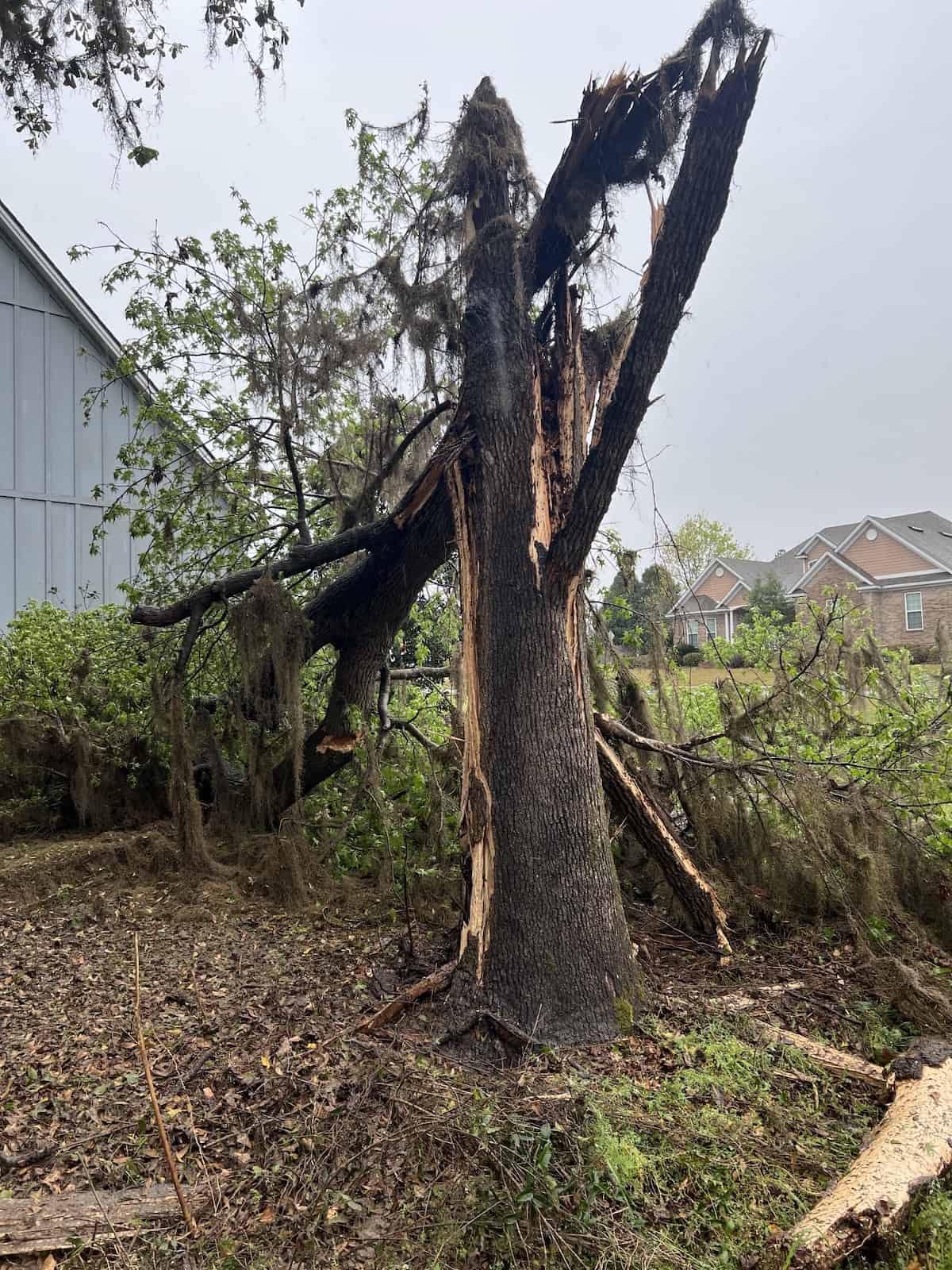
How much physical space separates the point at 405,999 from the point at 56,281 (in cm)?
1281

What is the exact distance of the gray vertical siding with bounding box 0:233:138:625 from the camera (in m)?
11.9

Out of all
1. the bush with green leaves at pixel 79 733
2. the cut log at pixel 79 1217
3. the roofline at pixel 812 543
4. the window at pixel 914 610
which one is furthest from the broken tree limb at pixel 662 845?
the roofline at pixel 812 543

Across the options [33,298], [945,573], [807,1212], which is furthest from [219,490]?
[945,573]

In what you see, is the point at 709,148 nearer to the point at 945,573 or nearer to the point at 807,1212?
the point at 807,1212

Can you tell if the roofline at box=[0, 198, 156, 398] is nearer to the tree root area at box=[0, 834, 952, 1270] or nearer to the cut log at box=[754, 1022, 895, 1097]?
the tree root area at box=[0, 834, 952, 1270]

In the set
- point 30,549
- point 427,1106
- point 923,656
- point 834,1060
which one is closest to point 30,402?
point 30,549

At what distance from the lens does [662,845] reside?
4.39 m

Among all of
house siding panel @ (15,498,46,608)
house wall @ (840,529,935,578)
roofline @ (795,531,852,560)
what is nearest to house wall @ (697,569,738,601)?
roofline @ (795,531,852,560)

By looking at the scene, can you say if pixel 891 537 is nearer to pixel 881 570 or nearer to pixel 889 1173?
pixel 881 570

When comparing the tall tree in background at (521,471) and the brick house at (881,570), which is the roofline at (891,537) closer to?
the brick house at (881,570)

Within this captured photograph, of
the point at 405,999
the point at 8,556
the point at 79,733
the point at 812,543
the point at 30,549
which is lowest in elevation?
the point at 405,999

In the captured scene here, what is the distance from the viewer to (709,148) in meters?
3.10

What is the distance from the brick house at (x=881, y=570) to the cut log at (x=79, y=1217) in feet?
28.3

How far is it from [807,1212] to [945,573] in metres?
15.2
